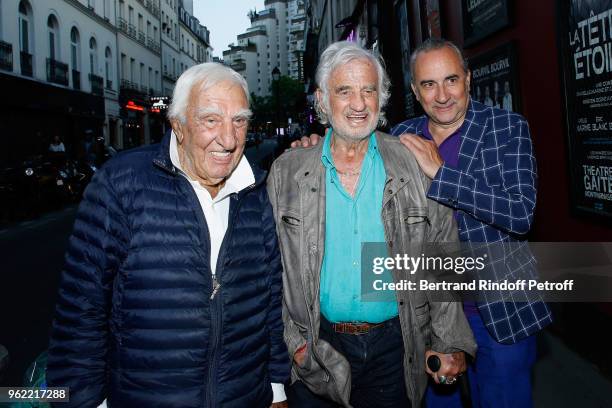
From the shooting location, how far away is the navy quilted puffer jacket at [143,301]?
Answer: 5.45 feet

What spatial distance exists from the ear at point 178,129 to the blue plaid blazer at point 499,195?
1123 mm

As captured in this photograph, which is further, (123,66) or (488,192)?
(123,66)

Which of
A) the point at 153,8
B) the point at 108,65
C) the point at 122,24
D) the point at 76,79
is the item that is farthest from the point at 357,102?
the point at 153,8

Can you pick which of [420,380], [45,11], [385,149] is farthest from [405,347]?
[45,11]

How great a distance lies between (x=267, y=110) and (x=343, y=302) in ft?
290

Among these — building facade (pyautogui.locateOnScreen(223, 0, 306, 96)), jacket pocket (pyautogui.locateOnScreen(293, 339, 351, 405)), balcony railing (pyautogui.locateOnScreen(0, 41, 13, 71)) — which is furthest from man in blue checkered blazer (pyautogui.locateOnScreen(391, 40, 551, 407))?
building facade (pyautogui.locateOnScreen(223, 0, 306, 96))

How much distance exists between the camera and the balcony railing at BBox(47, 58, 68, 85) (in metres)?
20.2

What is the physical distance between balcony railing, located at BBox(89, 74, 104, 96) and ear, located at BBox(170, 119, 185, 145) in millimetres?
26059

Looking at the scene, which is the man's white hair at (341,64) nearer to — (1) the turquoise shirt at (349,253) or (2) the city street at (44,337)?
(1) the turquoise shirt at (349,253)

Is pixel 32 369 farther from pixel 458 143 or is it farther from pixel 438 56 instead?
pixel 438 56

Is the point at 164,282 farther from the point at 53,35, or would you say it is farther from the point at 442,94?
the point at 53,35

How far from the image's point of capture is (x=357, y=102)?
222 cm

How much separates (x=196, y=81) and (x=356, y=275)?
111 centimetres

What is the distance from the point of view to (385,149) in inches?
89.5
